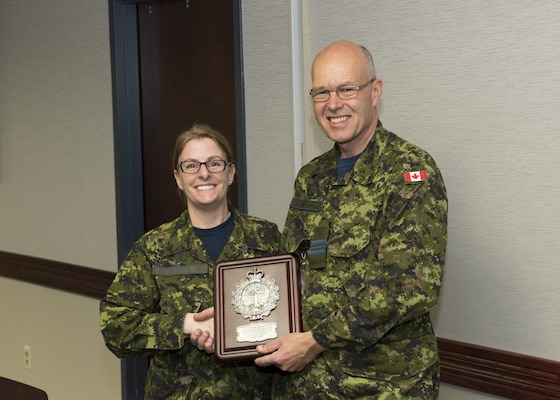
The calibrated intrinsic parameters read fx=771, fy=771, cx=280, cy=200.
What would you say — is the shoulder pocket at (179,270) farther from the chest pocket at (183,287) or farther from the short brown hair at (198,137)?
the short brown hair at (198,137)

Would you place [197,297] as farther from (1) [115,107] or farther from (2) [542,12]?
(1) [115,107]

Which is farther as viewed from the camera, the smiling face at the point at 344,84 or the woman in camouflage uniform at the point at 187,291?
the woman in camouflage uniform at the point at 187,291

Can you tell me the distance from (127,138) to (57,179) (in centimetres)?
70

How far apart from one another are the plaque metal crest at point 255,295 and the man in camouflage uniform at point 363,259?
3.6 inches

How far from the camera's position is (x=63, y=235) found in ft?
14.6

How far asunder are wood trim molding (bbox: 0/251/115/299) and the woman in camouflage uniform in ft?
6.25

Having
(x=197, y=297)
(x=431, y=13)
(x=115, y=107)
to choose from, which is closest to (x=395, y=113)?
(x=431, y=13)

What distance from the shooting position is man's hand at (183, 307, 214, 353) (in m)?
2.13

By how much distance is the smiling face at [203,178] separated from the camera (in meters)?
2.22

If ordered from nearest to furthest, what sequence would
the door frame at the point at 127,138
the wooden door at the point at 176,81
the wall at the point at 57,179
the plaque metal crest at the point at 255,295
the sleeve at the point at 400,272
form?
the sleeve at the point at 400,272 < the plaque metal crest at the point at 255,295 < the wooden door at the point at 176,81 < the door frame at the point at 127,138 < the wall at the point at 57,179

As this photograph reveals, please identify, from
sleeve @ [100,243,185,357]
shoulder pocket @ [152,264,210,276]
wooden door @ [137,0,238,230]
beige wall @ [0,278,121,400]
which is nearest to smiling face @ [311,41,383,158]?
shoulder pocket @ [152,264,210,276]

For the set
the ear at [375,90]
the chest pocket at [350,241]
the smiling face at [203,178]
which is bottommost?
the chest pocket at [350,241]

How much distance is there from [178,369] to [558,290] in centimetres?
114

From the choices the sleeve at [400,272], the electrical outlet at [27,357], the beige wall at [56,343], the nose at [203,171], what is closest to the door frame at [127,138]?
the beige wall at [56,343]
